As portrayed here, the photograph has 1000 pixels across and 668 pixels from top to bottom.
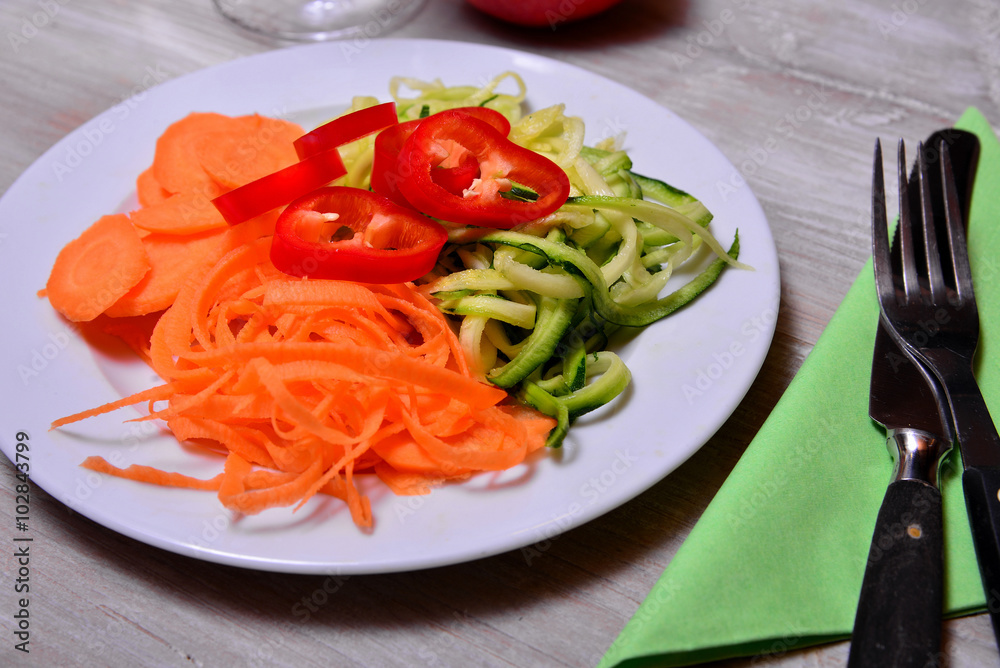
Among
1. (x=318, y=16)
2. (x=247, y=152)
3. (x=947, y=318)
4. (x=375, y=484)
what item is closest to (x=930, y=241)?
(x=947, y=318)

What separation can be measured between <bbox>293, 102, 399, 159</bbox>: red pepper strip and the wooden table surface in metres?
0.76

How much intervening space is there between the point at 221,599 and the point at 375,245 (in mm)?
785


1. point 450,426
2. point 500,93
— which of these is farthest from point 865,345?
point 500,93

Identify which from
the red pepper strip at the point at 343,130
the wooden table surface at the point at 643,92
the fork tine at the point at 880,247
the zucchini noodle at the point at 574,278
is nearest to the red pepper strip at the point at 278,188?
the red pepper strip at the point at 343,130

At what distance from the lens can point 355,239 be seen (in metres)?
1.66

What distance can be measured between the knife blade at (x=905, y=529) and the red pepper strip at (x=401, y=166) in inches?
38.4

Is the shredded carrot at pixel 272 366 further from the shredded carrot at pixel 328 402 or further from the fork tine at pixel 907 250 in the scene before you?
the fork tine at pixel 907 250

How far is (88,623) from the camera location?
4.45ft

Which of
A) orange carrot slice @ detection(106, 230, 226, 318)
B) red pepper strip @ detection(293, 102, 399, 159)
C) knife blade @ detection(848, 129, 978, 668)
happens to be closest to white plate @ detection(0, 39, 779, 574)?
orange carrot slice @ detection(106, 230, 226, 318)

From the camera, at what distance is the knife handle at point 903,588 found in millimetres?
1079

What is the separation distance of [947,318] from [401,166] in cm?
123

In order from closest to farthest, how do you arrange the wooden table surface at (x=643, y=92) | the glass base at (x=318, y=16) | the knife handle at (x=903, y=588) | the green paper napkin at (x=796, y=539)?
the knife handle at (x=903, y=588) → the green paper napkin at (x=796, y=539) → the wooden table surface at (x=643, y=92) → the glass base at (x=318, y=16)

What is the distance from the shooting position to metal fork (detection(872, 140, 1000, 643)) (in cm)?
124

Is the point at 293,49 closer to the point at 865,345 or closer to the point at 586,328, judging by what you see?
the point at 586,328
